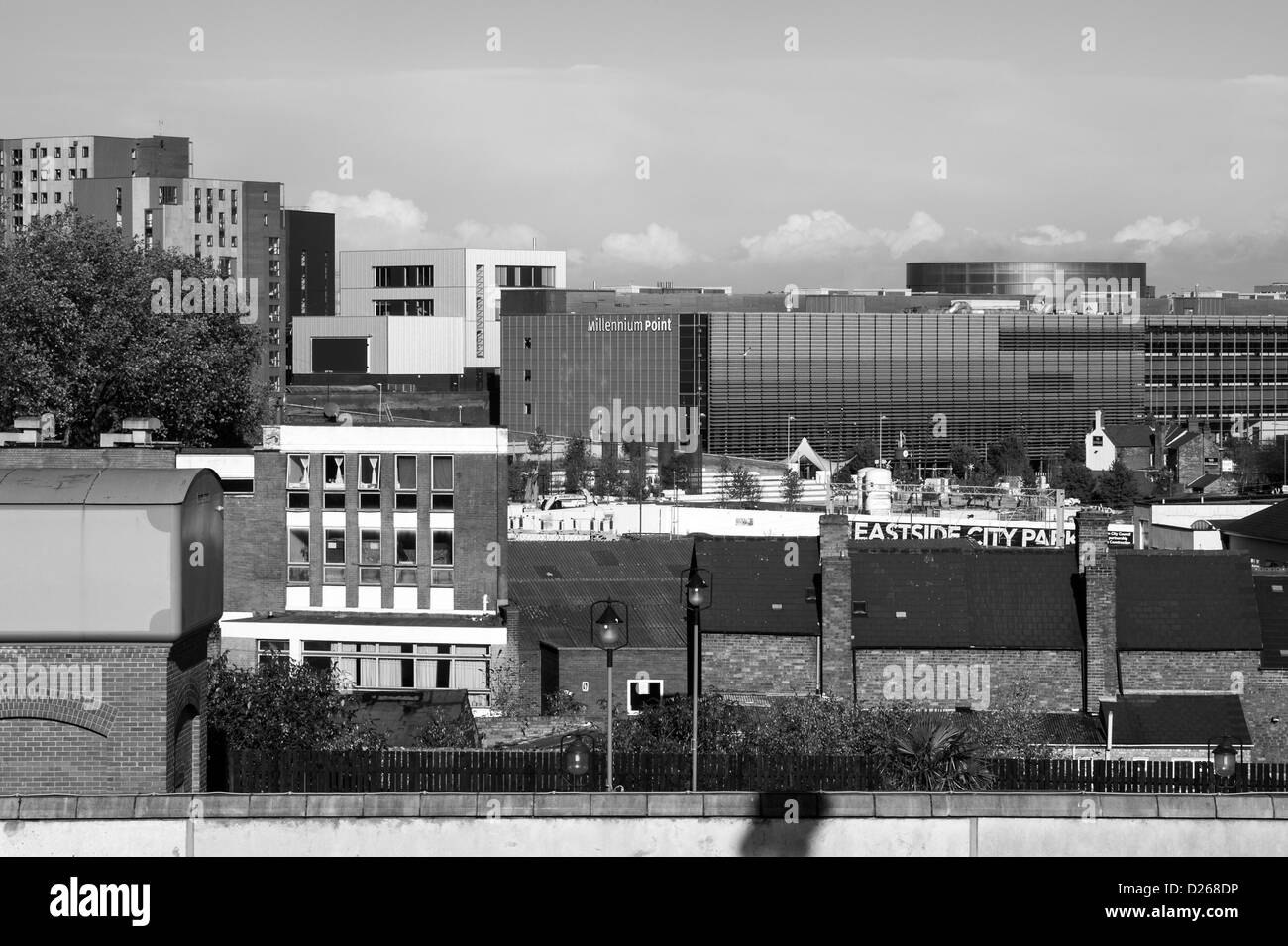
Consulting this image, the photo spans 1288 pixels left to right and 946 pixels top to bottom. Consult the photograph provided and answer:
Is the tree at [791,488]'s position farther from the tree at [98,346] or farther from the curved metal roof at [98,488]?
the curved metal roof at [98,488]

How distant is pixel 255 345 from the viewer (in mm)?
88375

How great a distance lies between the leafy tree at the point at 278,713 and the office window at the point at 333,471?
49.0ft

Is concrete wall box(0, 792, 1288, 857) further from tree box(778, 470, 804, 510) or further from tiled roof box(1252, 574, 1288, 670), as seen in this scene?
tree box(778, 470, 804, 510)

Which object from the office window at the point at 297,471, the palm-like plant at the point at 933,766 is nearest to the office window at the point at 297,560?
the office window at the point at 297,471

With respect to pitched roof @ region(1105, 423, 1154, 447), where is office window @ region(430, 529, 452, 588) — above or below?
below

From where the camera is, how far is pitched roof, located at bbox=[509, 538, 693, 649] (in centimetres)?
5234

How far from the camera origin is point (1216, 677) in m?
43.8

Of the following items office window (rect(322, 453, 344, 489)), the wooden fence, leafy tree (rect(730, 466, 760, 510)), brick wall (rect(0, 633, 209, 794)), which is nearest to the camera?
brick wall (rect(0, 633, 209, 794))

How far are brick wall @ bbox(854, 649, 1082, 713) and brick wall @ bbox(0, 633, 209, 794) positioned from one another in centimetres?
2503

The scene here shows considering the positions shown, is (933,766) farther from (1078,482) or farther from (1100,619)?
(1078,482)

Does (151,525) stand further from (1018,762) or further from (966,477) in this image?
(966,477)

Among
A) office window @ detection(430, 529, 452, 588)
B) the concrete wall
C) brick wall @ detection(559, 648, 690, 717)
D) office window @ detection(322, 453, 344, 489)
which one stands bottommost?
brick wall @ detection(559, 648, 690, 717)

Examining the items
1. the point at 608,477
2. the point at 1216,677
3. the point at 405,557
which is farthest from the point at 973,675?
the point at 608,477

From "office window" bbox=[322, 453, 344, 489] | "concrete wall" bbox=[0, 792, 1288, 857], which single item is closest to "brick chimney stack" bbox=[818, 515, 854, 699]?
"office window" bbox=[322, 453, 344, 489]
